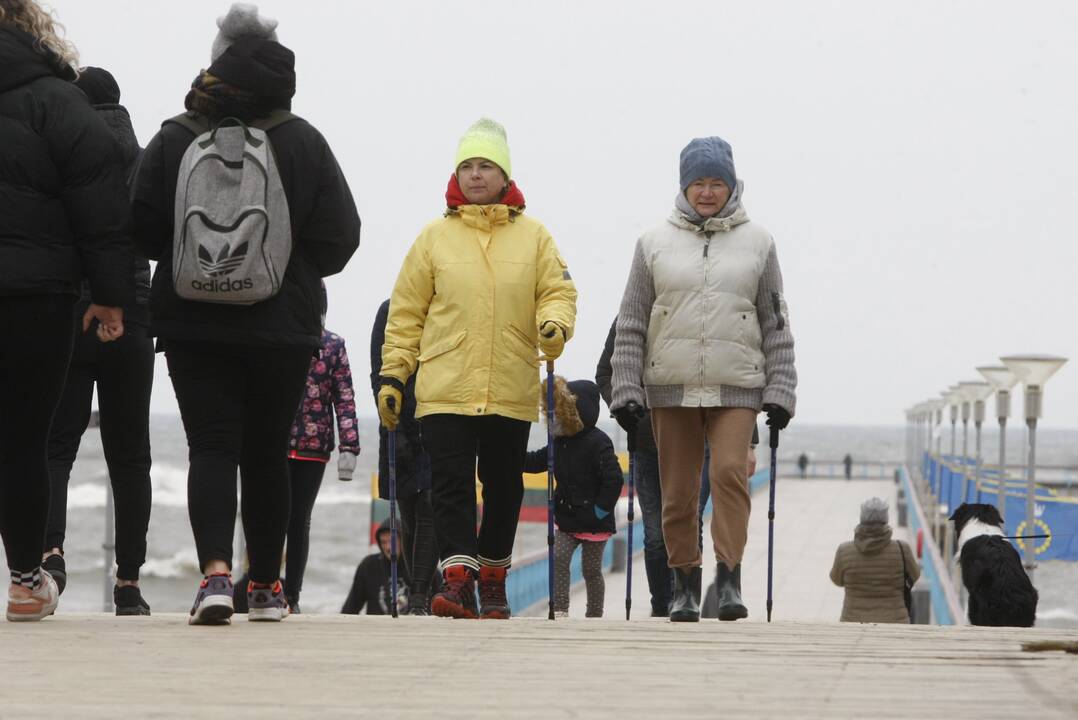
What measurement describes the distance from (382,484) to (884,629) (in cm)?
378

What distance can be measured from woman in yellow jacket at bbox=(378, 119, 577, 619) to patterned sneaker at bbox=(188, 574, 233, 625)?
3.95 ft

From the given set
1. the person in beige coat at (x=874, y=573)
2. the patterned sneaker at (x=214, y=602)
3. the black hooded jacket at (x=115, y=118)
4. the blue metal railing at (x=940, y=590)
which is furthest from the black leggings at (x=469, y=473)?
the blue metal railing at (x=940, y=590)

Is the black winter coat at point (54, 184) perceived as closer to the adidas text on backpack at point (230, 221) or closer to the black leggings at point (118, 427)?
the adidas text on backpack at point (230, 221)

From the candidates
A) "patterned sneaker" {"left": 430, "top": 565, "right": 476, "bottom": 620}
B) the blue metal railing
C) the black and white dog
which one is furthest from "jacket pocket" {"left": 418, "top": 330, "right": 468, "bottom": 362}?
the blue metal railing

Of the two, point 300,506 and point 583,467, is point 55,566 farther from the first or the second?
point 583,467

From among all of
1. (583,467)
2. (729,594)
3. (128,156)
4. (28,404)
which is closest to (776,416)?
(729,594)

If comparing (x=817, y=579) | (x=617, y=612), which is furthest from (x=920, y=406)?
(x=617, y=612)

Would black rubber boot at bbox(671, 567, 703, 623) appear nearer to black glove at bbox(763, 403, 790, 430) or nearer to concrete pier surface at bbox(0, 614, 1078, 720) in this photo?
black glove at bbox(763, 403, 790, 430)

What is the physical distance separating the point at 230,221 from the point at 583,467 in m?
4.65

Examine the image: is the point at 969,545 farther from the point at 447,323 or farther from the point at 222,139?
the point at 222,139

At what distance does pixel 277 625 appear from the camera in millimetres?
5820

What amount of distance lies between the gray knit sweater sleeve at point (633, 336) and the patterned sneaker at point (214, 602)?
1939 millimetres

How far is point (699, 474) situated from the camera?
23.5 ft

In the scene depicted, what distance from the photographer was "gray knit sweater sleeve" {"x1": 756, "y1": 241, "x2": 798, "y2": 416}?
6969mm
